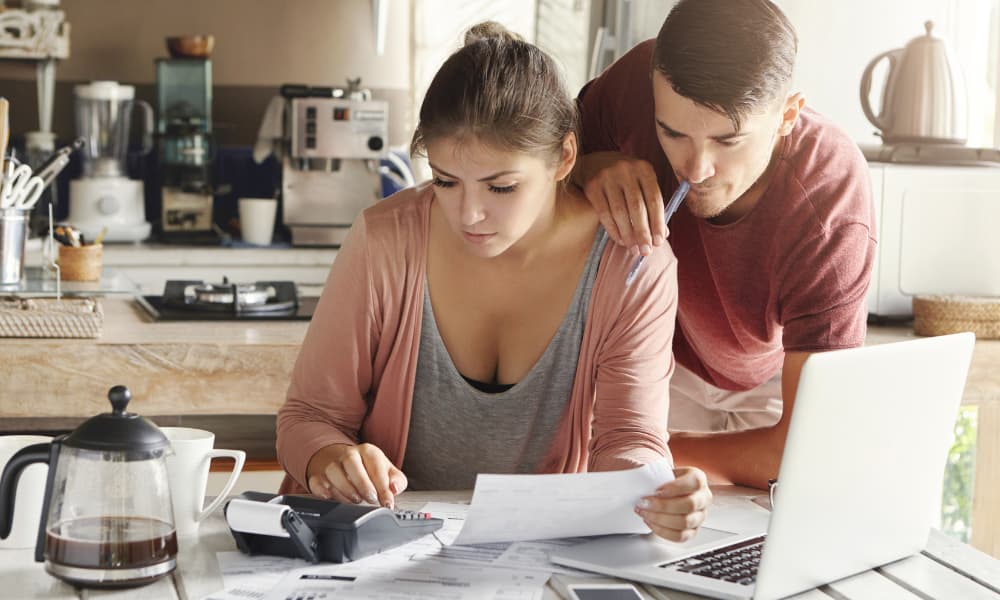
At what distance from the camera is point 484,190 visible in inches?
60.2

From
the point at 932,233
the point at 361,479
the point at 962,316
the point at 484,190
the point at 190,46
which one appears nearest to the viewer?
the point at 361,479

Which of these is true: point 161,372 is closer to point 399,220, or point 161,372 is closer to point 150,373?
Result: point 150,373

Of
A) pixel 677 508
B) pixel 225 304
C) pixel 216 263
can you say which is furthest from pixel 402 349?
pixel 216 263

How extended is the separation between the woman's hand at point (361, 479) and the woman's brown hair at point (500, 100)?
0.42m

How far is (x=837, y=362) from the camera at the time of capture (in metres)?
1.14

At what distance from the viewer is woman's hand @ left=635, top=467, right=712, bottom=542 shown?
4.33 feet

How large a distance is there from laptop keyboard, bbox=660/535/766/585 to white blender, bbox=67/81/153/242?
292 centimetres

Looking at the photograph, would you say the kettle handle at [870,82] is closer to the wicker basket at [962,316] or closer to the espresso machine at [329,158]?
the wicker basket at [962,316]

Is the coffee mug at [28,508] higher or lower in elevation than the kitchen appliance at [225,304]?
higher

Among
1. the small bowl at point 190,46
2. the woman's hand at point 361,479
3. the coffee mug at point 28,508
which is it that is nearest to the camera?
the coffee mug at point 28,508

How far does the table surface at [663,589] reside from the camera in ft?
3.77

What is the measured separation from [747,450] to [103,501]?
0.92 metres

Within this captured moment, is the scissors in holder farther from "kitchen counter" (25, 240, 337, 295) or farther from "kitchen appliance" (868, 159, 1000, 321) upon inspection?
"kitchen appliance" (868, 159, 1000, 321)

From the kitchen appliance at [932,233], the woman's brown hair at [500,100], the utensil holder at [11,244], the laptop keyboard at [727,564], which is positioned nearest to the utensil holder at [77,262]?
the utensil holder at [11,244]
